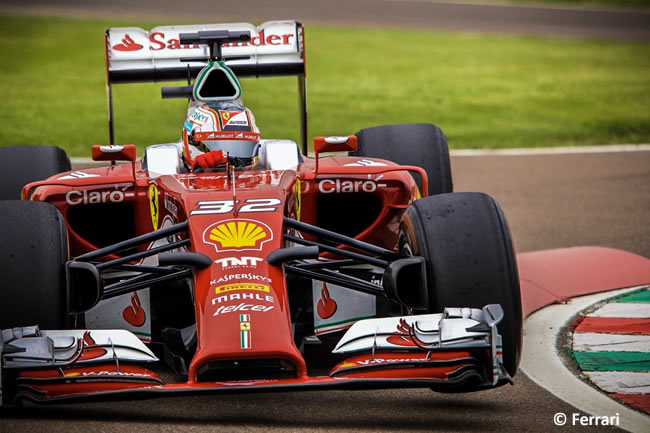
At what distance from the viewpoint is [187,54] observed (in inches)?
341

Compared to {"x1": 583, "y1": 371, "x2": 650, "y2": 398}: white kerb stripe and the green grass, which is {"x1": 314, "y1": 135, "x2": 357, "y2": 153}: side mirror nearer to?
{"x1": 583, "y1": 371, "x2": 650, "y2": 398}: white kerb stripe

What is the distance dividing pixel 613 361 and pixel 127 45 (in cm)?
442

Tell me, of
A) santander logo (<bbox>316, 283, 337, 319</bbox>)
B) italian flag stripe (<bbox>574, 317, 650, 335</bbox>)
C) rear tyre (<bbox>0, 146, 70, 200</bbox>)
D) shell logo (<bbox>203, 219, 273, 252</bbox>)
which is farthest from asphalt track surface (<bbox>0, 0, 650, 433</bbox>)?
rear tyre (<bbox>0, 146, 70, 200</bbox>)

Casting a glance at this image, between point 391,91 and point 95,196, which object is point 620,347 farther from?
point 391,91

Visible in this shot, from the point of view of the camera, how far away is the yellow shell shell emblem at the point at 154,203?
6648 millimetres

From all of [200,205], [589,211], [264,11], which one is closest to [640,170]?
[589,211]

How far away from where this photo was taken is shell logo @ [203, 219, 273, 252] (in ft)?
18.9

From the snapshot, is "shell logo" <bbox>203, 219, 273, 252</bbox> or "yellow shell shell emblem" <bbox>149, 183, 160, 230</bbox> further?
"yellow shell shell emblem" <bbox>149, 183, 160, 230</bbox>

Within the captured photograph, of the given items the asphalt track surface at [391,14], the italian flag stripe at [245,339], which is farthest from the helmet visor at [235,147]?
the asphalt track surface at [391,14]

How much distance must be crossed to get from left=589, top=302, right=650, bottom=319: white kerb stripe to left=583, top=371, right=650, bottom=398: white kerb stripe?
1.20m

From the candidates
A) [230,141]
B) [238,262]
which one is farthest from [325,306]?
[230,141]

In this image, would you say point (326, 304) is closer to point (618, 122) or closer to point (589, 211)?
point (589, 211)

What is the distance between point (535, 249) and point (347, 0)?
25.9 metres

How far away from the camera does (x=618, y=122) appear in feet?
54.4
